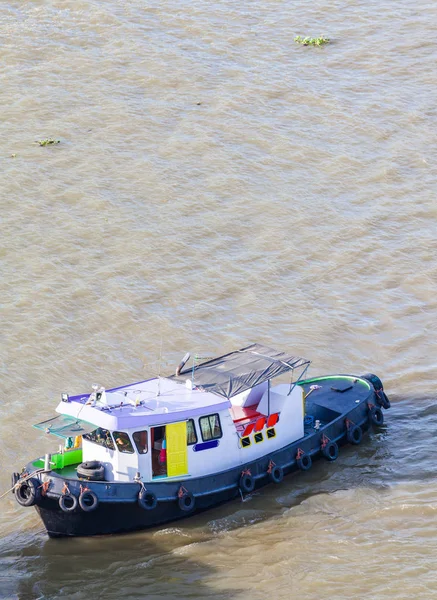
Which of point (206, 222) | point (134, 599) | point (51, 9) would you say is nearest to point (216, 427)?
point (134, 599)

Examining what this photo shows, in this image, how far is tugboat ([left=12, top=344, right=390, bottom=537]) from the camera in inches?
603

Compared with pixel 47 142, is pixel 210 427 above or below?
below

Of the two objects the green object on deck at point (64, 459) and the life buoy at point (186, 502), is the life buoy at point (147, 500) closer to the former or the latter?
the life buoy at point (186, 502)

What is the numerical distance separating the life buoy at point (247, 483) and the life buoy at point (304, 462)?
982 millimetres

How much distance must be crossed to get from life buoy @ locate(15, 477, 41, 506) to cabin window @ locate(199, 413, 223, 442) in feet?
8.55

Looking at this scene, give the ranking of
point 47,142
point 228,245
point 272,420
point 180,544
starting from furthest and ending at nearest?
point 47,142, point 228,245, point 272,420, point 180,544

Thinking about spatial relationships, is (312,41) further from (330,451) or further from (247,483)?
(247,483)

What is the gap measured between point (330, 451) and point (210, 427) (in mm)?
2456

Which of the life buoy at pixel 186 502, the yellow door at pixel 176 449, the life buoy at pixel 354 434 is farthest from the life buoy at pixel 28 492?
the life buoy at pixel 354 434

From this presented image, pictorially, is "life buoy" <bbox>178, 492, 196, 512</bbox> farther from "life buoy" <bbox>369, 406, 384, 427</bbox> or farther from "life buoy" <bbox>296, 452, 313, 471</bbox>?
"life buoy" <bbox>369, 406, 384, 427</bbox>

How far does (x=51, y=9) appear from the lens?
A: 1330 inches

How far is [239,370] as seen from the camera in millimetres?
16766

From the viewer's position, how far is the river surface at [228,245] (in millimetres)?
15016

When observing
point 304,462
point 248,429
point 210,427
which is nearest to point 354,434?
point 304,462
